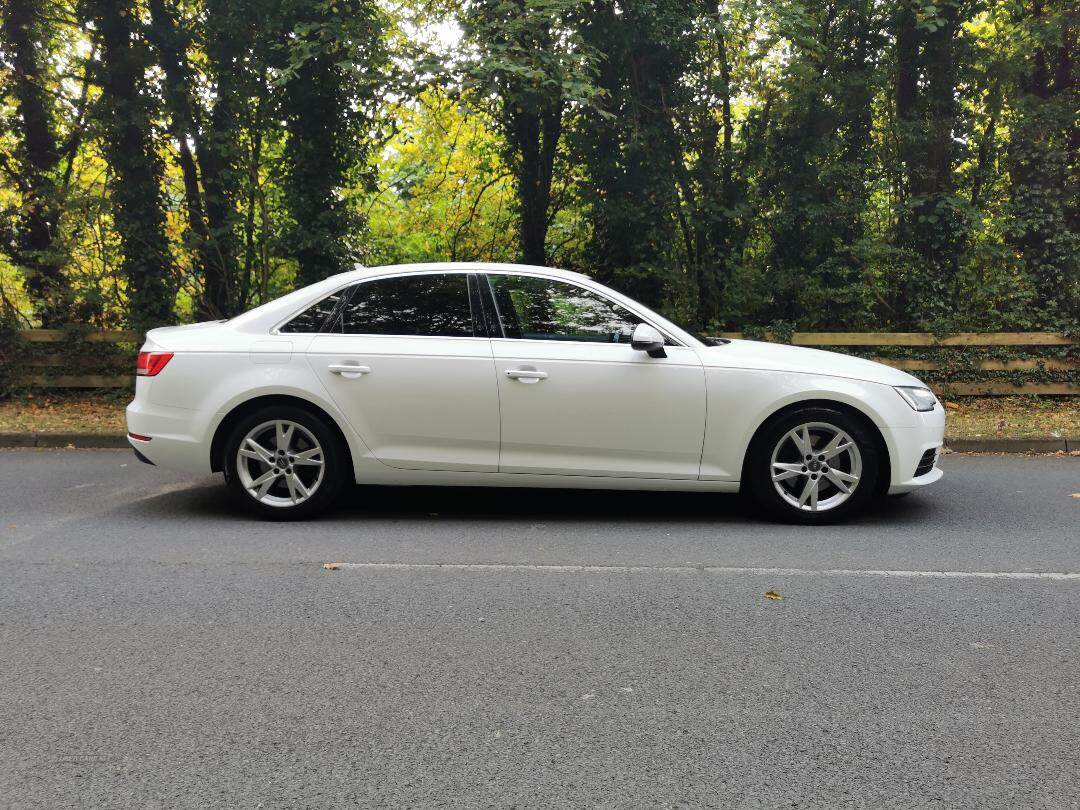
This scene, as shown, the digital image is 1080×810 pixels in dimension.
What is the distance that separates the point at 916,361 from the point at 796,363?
6.58 meters

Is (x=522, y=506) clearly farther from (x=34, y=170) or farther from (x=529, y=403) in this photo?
(x=34, y=170)

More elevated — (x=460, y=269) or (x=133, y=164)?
(x=133, y=164)

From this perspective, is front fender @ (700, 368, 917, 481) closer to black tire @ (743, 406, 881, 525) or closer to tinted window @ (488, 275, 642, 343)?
black tire @ (743, 406, 881, 525)

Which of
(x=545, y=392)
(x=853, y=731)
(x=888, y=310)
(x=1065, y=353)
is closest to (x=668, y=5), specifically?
(x=888, y=310)

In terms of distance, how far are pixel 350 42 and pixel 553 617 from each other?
8.37 meters

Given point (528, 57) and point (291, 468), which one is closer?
point (291, 468)

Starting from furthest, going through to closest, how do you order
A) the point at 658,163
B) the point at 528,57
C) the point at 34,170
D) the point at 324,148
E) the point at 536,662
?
the point at 34,170 → the point at 658,163 → the point at 324,148 → the point at 528,57 → the point at 536,662

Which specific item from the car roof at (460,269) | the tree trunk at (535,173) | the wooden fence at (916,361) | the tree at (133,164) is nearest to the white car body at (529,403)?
the car roof at (460,269)

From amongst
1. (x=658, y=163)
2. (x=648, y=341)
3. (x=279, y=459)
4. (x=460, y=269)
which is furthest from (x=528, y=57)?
(x=279, y=459)

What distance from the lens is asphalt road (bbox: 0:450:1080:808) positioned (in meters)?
2.83

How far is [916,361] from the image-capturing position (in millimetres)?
11844

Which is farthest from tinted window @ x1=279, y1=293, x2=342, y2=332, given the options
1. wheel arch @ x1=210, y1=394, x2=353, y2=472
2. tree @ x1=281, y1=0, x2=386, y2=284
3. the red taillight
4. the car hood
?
tree @ x1=281, y1=0, x2=386, y2=284

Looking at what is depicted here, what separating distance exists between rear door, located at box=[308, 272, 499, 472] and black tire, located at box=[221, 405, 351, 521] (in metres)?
0.21

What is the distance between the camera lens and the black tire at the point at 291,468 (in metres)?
6.10
